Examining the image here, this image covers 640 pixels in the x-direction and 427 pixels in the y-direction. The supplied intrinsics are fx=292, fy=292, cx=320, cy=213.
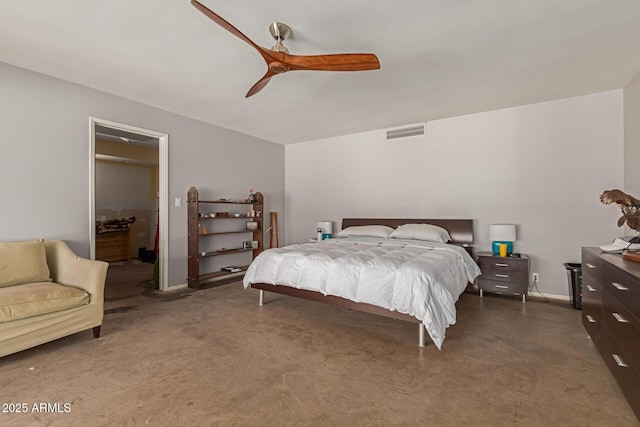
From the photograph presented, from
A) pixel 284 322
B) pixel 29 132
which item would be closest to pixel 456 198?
pixel 284 322

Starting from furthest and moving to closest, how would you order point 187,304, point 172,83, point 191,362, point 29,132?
point 187,304
point 172,83
point 29,132
point 191,362

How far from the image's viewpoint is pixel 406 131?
15.6 feet

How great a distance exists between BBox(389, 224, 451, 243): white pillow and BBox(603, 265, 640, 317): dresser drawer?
2023 mm

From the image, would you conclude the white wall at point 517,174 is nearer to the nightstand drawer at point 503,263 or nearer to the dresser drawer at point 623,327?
the nightstand drawer at point 503,263

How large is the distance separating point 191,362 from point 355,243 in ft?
8.06

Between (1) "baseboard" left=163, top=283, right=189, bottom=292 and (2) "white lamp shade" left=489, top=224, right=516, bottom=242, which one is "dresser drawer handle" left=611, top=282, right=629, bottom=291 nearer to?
(2) "white lamp shade" left=489, top=224, right=516, bottom=242

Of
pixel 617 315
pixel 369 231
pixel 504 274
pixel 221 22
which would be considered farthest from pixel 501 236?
pixel 221 22

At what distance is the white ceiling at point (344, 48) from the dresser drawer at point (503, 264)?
2.00 m

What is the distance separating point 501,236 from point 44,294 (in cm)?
469

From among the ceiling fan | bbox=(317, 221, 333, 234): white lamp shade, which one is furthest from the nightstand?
the ceiling fan

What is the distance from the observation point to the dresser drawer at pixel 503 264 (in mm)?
3545

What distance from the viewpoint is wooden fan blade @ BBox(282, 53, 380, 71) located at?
2.06 m

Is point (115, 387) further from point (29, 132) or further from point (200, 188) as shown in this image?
point (200, 188)

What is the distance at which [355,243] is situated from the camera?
4035 millimetres
